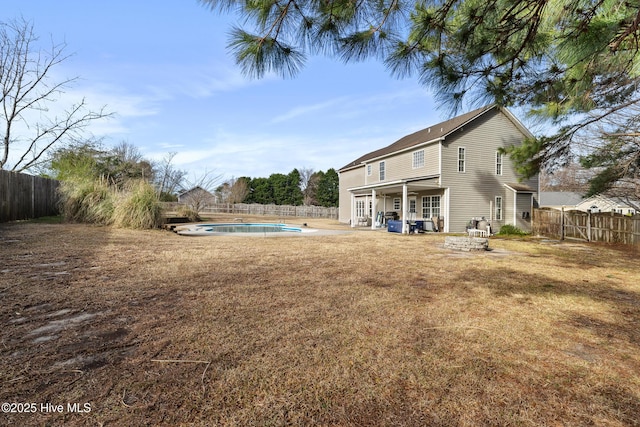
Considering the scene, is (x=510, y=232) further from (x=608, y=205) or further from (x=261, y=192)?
(x=261, y=192)

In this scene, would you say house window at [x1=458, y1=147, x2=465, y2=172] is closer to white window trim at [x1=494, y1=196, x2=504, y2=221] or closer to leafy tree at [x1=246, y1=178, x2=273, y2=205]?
white window trim at [x1=494, y1=196, x2=504, y2=221]

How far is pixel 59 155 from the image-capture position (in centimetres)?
1337

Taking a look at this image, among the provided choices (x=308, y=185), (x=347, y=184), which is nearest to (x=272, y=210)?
(x=308, y=185)

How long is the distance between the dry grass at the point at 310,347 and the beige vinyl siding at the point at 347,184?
18.6 metres

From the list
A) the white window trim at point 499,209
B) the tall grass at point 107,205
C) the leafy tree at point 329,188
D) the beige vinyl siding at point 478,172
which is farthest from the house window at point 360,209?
the leafy tree at point 329,188

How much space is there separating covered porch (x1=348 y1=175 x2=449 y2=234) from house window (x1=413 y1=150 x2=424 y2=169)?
1.39 metres

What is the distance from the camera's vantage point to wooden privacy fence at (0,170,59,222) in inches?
342

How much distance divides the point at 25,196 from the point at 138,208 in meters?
3.94

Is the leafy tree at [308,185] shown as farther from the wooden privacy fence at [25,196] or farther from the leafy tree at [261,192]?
the wooden privacy fence at [25,196]

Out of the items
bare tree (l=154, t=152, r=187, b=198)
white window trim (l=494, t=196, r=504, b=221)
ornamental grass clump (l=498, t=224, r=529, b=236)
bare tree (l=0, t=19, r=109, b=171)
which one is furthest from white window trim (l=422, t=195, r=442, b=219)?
bare tree (l=154, t=152, r=187, b=198)

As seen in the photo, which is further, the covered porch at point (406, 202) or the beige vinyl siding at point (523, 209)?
the beige vinyl siding at point (523, 209)

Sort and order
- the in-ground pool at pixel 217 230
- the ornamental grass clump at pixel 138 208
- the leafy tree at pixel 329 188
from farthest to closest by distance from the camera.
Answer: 1. the leafy tree at pixel 329 188
2. the in-ground pool at pixel 217 230
3. the ornamental grass clump at pixel 138 208

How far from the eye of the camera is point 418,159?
16656 millimetres

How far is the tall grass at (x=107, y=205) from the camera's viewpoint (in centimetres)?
907
